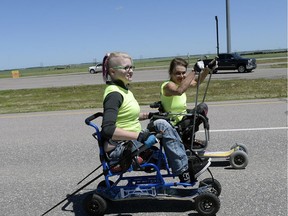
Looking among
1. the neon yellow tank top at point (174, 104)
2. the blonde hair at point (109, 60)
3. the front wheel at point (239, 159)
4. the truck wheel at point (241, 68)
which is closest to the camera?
the blonde hair at point (109, 60)

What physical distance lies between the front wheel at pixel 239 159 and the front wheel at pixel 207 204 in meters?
1.50

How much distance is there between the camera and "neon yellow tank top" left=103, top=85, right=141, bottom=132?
340cm

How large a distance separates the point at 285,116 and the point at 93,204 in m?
5.85

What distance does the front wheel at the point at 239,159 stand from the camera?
4840 millimetres

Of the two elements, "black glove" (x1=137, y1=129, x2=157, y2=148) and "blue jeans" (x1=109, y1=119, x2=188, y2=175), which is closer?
"black glove" (x1=137, y1=129, x2=157, y2=148)

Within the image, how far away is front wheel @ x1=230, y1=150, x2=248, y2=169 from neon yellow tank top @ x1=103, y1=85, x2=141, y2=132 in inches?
76.0

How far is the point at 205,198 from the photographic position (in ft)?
11.4

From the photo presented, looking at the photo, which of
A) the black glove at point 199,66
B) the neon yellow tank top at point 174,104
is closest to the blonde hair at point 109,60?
the black glove at point 199,66

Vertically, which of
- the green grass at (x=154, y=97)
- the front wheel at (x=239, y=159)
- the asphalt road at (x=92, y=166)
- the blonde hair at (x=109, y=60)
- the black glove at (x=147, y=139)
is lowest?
the green grass at (x=154, y=97)

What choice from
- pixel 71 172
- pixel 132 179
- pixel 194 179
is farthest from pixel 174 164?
pixel 71 172

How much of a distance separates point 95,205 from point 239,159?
2.22 m

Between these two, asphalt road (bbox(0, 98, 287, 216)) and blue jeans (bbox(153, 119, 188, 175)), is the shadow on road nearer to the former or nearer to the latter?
asphalt road (bbox(0, 98, 287, 216))

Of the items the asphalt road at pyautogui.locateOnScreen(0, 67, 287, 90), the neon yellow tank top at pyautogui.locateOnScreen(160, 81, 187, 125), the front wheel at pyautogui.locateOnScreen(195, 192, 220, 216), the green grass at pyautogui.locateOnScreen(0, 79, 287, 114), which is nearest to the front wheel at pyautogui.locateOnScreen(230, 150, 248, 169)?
the neon yellow tank top at pyautogui.locateOnScreen(160, 81, 187, 125)

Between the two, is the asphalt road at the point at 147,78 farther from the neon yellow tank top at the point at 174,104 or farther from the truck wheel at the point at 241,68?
the neon yellow tank top at the point at 174,104
